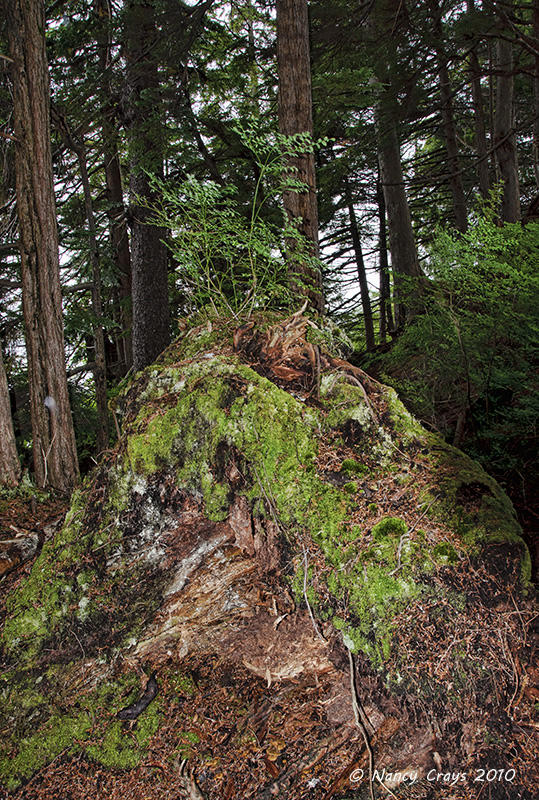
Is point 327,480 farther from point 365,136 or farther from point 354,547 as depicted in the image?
point 365,136

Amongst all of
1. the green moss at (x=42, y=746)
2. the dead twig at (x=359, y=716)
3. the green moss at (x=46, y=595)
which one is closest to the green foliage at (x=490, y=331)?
the dead twig at (x=359, y=716)

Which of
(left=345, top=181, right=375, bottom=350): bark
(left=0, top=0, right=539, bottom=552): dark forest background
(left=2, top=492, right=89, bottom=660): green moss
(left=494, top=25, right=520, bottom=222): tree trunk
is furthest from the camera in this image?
(left=345, top=181, right=375, bottom=350): bark

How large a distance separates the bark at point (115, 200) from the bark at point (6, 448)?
3.82m

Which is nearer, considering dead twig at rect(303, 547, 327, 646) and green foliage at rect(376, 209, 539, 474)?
dead twig at rect(303, 547, 327, 646)

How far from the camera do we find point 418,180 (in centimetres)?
906

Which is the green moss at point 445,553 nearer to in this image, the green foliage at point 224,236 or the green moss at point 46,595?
the green moss at point 46,595

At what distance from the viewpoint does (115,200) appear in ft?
31.5

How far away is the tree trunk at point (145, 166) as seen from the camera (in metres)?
6.34

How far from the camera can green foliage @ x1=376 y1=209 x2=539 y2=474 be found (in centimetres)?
337

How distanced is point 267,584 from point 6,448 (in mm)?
3475

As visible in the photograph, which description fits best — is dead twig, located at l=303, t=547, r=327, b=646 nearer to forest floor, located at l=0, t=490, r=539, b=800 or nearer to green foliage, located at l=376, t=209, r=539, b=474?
forest floor, located at l=0, t=490, r=539, b=800

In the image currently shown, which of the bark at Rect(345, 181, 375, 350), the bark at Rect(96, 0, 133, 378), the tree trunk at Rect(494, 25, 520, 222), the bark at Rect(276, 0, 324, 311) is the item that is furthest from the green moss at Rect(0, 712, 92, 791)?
the bark at Rect(345, 181, 375, 350)

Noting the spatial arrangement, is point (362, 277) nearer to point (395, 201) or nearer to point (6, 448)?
point (395, 201)

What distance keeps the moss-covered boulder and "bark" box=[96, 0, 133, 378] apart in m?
6.38
